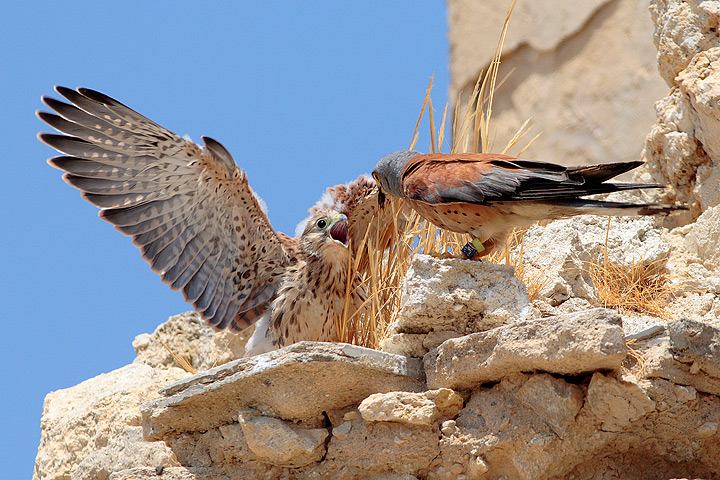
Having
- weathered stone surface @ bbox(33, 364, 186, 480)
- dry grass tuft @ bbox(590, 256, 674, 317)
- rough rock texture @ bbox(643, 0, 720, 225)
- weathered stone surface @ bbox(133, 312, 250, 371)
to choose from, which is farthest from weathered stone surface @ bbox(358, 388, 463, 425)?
weathered stone surface @ bbox(133, 312, 250, 371)

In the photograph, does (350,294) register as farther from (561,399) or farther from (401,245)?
(561,399)

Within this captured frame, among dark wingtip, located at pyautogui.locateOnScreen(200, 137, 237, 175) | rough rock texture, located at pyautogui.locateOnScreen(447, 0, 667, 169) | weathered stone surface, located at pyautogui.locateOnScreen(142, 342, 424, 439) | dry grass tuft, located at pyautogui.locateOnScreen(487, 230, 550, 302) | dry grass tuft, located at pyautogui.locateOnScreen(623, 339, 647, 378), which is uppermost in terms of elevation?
rough rock texture, located at pyautogui.locateOnScreen(447, 0, 667, 169)

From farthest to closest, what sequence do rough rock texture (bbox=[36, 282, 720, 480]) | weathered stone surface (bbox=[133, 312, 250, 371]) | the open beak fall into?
1. weathered stone surface (bbox=[133, 312, 250, 371])
2. the open beak
3. rough rock texture (bbox=[36, 282, 720, 480])

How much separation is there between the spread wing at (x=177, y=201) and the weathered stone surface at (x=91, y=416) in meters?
0.67

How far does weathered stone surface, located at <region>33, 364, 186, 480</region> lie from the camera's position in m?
4.72

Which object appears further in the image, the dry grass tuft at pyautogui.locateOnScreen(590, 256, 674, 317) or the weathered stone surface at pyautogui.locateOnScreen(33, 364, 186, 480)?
the weathered stone surface at pyautogui.locateOnScreen(33, 364, 186, 480)

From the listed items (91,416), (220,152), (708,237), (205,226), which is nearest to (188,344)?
(91,416)

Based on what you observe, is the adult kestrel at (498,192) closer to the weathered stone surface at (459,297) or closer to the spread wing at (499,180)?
the spread wing at (499,180)

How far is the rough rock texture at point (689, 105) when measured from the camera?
14.5ft

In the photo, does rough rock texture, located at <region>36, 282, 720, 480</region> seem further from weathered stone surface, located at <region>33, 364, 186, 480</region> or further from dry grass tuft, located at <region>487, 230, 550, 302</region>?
weathered stone surface, located at <region>33, 364, 186, 480</region>

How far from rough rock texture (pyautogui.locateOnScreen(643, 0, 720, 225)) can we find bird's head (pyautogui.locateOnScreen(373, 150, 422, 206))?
5.17 ft

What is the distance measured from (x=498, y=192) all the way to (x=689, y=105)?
179 cm

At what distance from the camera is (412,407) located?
10.3 ft

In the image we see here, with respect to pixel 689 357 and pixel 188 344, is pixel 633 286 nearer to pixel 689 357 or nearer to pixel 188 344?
pixel 689 357
